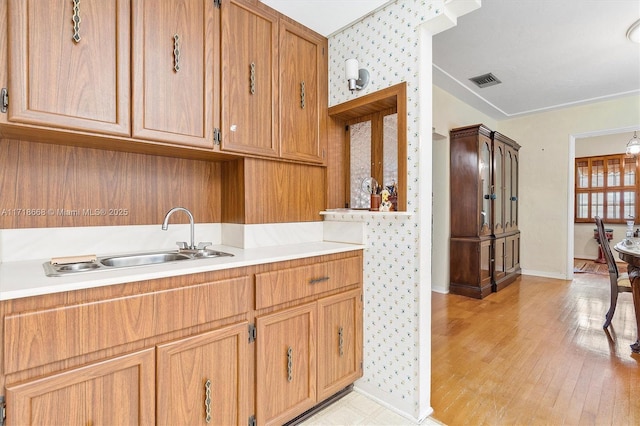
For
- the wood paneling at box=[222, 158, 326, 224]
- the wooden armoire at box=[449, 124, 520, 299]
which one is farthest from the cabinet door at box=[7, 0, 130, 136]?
the wooden armoire at box=[449, 124, 520, 299]

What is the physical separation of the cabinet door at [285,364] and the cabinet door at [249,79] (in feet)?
3.29

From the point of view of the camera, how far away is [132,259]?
5.69ft

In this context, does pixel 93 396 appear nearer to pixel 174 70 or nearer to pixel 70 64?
pixel 70 64

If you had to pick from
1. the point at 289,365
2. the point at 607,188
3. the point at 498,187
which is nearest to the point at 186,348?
the point at 289,365

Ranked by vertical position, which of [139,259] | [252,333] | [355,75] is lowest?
[252,333]

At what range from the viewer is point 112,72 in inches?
57.3

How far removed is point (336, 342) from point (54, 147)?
1.87 m

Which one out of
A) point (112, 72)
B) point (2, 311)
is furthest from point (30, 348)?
point (112, 72)

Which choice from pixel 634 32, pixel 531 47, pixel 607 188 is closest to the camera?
pixel 634 32

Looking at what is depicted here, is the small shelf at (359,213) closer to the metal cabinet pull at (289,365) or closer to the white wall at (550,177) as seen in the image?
the metal cabinet pull at (289,365)

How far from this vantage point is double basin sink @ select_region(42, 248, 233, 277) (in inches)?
55.0

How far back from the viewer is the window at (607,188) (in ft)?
21.8

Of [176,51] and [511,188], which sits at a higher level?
[176,51]

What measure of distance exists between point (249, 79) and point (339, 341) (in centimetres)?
170
